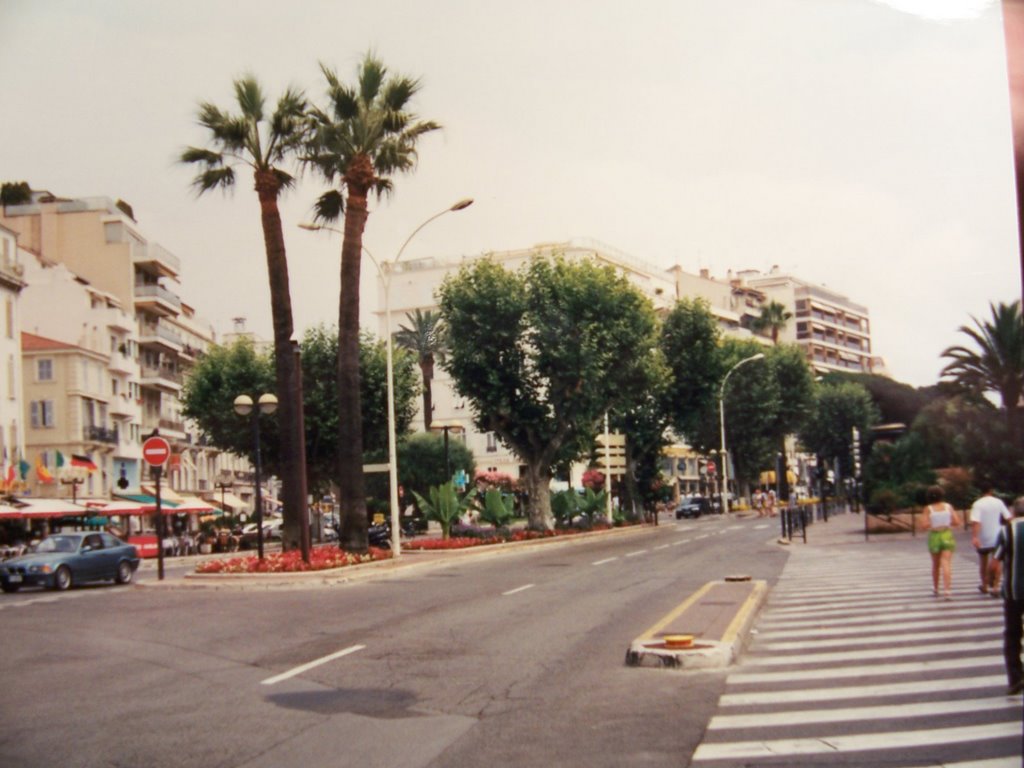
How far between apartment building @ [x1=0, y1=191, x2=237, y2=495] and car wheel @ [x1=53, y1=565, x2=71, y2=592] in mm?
35899

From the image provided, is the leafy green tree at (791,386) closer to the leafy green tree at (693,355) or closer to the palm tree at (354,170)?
the leafy green tree at (693,355)

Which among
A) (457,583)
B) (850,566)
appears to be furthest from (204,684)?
(850,566)

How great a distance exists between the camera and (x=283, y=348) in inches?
1270

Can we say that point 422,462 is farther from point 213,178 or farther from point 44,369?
point 213,178

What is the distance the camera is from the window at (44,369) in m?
63.0

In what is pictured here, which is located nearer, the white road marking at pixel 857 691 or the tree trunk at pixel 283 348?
the white road marking at pixel 857 691

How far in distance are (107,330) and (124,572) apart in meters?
43.0

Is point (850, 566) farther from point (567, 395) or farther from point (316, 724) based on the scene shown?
point (567, 395)

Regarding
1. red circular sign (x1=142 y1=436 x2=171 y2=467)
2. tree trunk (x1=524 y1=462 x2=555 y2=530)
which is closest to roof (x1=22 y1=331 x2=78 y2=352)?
tree trunk (x1=524 y1=462 x2=555 y2=530)

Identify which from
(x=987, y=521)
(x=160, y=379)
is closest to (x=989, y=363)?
(x=987, y=521)

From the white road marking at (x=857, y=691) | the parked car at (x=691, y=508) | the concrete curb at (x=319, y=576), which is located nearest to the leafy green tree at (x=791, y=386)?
the parked car at (x=691, y=508)

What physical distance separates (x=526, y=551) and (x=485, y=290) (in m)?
13.4

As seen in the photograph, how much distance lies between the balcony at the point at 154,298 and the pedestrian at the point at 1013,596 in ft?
242

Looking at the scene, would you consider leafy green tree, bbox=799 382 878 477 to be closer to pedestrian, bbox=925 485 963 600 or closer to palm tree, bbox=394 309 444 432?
palm tree, bbox=394 309 444 432
